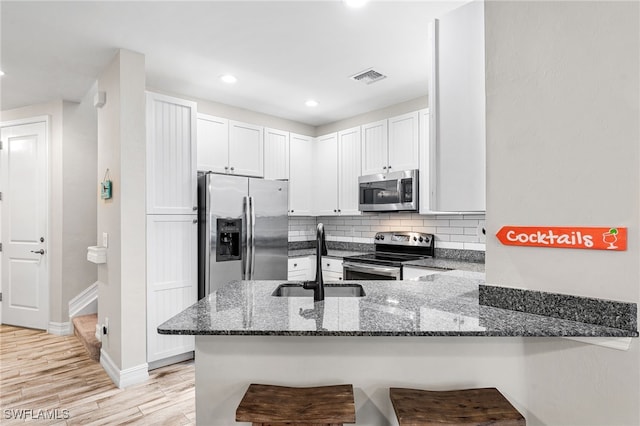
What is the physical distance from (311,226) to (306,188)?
2.21 ft

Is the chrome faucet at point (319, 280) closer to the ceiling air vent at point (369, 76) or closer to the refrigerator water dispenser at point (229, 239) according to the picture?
the refrigerator water dispenser at point (229, 239)

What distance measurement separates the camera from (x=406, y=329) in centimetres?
128

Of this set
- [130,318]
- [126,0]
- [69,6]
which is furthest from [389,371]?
[69,6]

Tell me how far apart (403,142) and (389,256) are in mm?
1258

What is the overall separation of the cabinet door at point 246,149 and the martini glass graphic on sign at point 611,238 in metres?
3.38

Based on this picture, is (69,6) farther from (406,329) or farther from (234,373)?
(406,329)

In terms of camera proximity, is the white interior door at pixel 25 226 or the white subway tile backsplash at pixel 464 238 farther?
the white interior door at pixel 25 226

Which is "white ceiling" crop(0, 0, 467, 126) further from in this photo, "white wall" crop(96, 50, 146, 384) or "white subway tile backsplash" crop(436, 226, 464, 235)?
"white subway tile backsplash" crop(436, 226, 464, 235)

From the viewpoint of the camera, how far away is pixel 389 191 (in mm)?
3887

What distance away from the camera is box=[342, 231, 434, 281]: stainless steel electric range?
353cm

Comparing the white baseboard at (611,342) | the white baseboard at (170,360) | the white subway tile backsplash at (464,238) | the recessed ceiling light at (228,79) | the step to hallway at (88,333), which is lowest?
the white baseboard at (170,360)

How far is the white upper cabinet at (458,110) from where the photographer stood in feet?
5.21

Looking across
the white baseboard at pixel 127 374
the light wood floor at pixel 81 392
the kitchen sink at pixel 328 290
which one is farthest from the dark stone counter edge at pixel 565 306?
the white baseboard at pixel 127 374

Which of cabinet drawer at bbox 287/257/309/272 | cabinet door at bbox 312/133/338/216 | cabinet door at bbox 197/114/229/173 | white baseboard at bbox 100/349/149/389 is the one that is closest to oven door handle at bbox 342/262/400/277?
cabinet drawer at bbox 287/257/309/272
